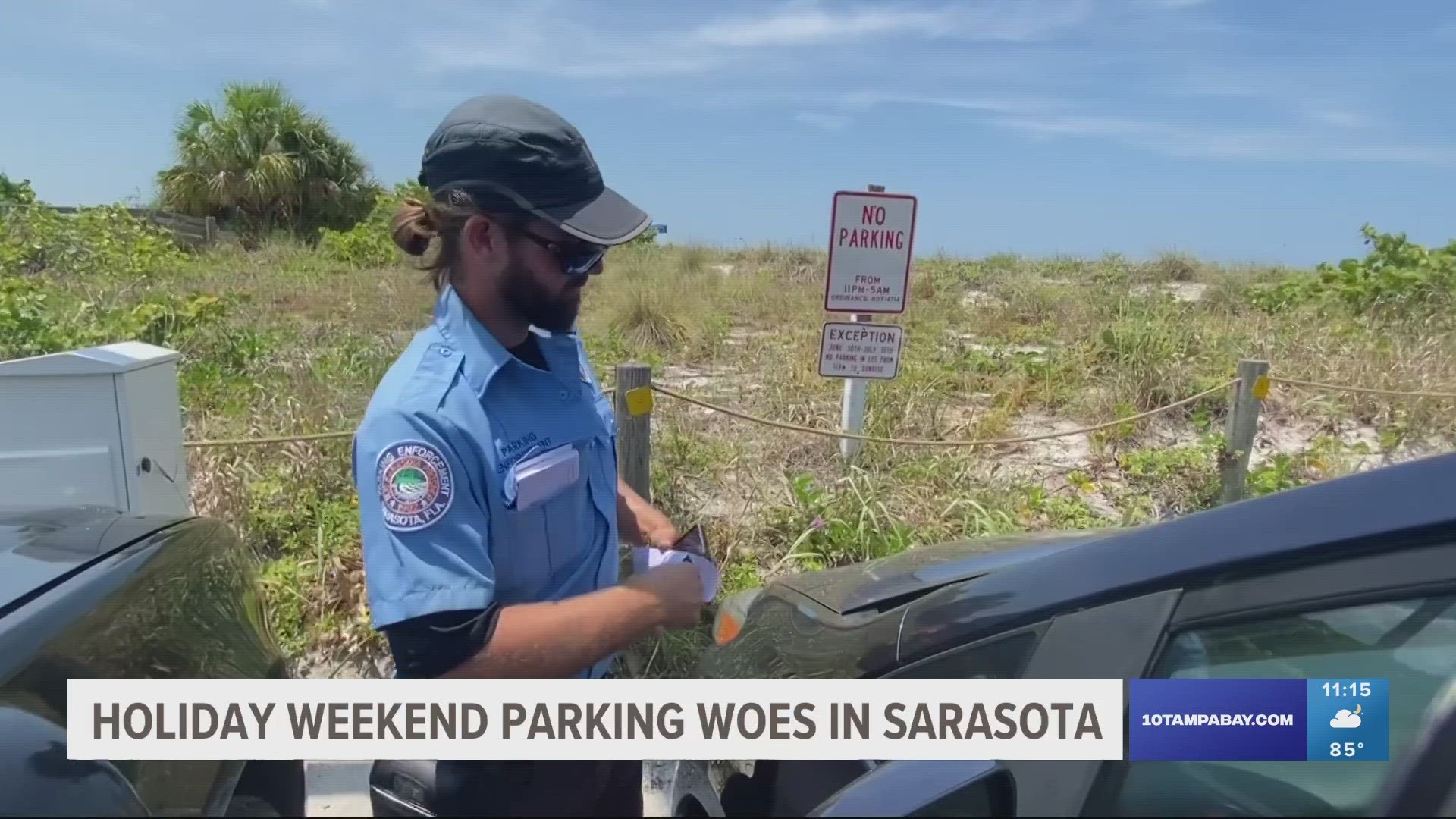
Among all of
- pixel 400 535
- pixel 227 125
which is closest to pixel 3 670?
pixel 400 535

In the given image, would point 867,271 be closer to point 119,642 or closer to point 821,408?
point 821,408

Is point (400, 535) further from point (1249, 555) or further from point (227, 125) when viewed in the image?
point (227, 125)

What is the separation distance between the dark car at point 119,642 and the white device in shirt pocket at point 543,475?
616 mm

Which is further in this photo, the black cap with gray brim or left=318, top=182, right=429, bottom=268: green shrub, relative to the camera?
left=318, top=182, right=429, bottom=268: green shrub

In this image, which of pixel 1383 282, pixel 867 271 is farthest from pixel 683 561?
pixel 1383 282

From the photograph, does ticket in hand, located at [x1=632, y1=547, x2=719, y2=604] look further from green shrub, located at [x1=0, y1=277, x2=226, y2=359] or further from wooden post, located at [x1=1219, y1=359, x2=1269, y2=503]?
green shrub, located at [x1=0, y1=277, x2=226, y2=359]

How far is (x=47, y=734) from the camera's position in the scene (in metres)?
1.30

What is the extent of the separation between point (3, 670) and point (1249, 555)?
173 centimetres

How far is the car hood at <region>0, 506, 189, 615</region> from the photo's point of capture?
5.30 feet

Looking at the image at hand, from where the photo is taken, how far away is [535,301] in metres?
1.61

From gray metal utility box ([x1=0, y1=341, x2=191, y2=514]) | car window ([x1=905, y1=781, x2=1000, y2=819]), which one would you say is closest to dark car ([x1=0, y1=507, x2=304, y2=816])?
gray metal utility box ([x1=0, y1=341, x2=191, y2=514])

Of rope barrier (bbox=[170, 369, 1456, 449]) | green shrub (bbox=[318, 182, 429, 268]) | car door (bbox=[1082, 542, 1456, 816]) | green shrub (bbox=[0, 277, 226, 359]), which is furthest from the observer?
green shrub (bbox=[318, 182, 429, 268])

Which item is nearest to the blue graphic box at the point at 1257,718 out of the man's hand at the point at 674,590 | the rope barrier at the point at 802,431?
the man's hand at the point at 674,590

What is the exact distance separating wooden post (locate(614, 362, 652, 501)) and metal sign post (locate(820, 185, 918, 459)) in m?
1.16
